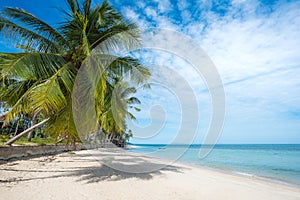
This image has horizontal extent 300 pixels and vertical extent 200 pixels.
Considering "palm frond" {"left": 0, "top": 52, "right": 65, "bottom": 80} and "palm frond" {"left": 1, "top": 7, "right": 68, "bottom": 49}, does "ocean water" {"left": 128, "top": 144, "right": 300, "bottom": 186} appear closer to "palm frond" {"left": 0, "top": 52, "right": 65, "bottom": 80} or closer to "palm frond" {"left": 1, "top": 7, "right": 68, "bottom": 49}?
"palm frond" {"left": 0, "top": 52, "right": 65, "bottom": 80}

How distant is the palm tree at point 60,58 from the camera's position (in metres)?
4.24

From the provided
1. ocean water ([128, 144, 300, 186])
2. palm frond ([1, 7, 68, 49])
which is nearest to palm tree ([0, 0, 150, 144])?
palm frond ([1, 7, 68, 49])

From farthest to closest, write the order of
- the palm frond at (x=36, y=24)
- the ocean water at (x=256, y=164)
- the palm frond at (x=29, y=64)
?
the ocean water at (x=256, y=164) < the palm frond at (x=36, y=24) < the palm frond at (x=29, y=64)

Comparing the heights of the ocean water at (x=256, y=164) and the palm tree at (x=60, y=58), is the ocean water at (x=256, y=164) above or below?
below

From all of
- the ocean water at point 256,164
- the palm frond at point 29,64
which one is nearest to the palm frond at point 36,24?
the palm frond at point 29,64

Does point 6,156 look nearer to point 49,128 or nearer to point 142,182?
point 49,128

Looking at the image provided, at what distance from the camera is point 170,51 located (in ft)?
21.8

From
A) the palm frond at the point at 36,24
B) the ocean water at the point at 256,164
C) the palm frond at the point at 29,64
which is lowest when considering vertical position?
the ocean water at the point at 256,164

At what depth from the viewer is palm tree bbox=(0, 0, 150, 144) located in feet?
13.9

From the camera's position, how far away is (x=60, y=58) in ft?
16.9

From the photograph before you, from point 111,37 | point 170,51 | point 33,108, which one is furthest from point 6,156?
point 170,51

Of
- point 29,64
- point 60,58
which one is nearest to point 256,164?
point 60,58

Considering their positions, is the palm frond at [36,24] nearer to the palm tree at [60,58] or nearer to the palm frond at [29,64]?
the palm tree at [60,58]

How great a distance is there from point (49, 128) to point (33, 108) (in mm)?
1897
